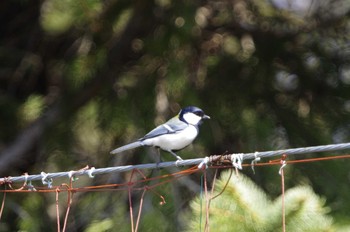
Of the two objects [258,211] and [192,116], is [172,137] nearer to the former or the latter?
[192,116]

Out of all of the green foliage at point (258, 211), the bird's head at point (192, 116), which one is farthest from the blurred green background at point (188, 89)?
the green foliage at point (258, 211)

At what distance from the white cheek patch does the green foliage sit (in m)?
0.46

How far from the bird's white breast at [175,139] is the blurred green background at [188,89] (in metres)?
0.55

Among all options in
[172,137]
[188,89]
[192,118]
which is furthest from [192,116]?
[188,89]

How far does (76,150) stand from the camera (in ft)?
8.67

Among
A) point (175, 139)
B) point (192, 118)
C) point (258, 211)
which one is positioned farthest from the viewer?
point (192, 118)

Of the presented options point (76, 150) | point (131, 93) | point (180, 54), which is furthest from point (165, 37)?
point (76, 150)

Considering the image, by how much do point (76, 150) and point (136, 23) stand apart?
0.55 meters

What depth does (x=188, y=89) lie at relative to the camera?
92.0 inches

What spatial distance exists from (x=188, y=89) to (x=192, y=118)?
537mm

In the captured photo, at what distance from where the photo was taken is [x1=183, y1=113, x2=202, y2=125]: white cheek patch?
1786mm

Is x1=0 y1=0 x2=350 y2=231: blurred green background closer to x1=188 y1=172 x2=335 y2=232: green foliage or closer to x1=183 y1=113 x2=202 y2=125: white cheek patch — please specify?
x1=183 y1=113 x2=202 y2=125: white cheek patch

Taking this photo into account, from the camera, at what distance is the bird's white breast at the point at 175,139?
1.69 metres

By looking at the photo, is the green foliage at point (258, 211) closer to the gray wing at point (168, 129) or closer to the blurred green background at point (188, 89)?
the gray wing at point (168, 129)
